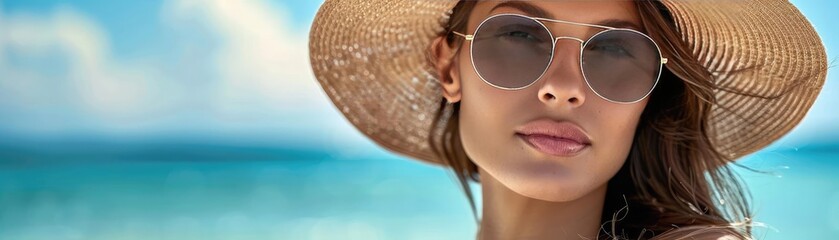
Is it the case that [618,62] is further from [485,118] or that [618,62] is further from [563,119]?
[485,118]

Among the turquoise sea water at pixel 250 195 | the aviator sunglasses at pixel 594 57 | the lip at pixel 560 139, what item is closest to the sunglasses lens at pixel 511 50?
the aviator sunglasses at pixel 594 57

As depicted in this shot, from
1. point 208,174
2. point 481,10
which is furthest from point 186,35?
point 481,10

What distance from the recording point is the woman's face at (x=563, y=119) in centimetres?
238

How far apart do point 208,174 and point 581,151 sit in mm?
9679

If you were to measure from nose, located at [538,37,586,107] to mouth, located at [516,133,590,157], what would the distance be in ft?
0.25

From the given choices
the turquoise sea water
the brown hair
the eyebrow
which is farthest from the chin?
Result: the turquoise sea water

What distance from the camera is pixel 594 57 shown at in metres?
2.37

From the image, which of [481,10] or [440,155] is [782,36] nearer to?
[481,10]

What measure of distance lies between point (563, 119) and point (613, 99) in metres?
0.11

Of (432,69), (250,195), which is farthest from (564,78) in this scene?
(250,195)

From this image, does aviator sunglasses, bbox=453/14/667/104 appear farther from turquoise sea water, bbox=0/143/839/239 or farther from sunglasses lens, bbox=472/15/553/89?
turquoise sea water, bbox=0/143/839/239

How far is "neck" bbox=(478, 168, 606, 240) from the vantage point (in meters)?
2.58

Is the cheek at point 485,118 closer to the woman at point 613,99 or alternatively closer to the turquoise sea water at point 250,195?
the woman at point 613,99

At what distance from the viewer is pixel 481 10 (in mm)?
2617
